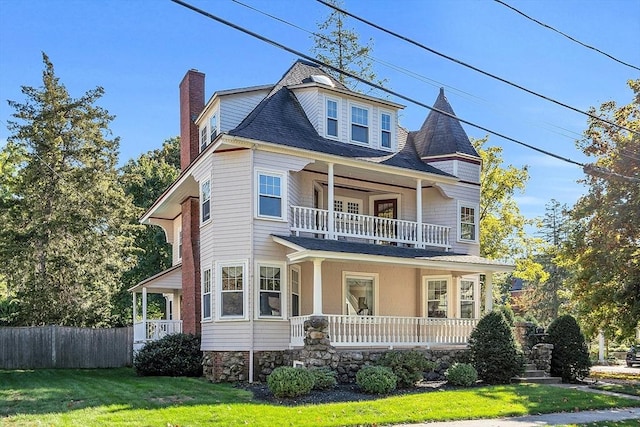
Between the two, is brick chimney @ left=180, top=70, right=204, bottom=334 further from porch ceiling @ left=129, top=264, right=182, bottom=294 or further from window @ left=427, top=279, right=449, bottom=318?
window @ left=427, top=279, right=449, bottom=318

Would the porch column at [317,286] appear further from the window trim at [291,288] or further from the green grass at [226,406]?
the green grass at [226,406]

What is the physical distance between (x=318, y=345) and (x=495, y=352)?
16.3 ft

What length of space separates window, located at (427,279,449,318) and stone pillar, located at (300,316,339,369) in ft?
20.6

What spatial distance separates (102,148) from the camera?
3375 centimetres

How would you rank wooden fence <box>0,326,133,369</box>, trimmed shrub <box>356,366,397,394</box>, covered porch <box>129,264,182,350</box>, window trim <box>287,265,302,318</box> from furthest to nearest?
1. wooden fence <box>0,326,133,369</box>
2. covered porch <box>129,264,182,350</box>
3. window trim <box>287,265,302,318</box>
4. trimmed shrub <box>356,366,397,394</box>

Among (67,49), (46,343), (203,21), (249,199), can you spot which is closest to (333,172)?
(249,199)

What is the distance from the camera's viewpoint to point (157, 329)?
2334 centimetres

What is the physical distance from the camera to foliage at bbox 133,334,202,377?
19625 millimetres

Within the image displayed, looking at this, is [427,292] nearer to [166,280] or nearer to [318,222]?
[318,222]

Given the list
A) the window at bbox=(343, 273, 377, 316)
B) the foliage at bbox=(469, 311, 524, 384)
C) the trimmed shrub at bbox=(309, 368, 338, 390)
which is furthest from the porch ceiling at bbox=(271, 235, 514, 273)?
the trimmed shrub at bbox=(309, 368, 338, 390)

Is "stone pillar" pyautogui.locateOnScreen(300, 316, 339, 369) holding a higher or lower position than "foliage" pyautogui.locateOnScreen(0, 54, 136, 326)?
lower

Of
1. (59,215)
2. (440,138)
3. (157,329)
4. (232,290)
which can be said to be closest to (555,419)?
(232,290)

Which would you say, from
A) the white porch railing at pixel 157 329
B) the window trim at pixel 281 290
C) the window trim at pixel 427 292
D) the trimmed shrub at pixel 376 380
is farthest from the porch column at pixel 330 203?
the white porch railing at pixel 157 329

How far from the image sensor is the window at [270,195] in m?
18.4
